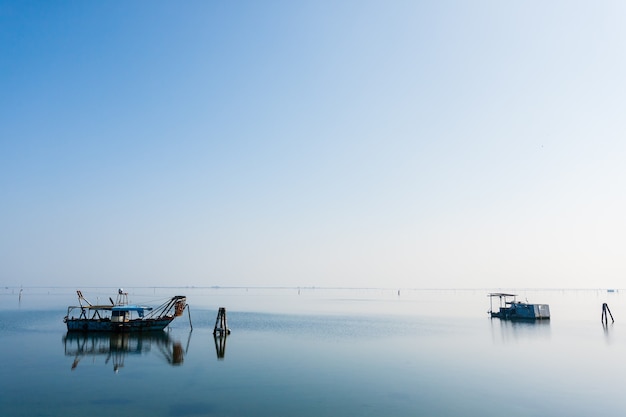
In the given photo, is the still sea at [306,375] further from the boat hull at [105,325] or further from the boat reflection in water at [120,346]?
the boat hull at [105,325]

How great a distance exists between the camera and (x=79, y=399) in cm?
2586

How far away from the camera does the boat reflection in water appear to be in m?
40.7

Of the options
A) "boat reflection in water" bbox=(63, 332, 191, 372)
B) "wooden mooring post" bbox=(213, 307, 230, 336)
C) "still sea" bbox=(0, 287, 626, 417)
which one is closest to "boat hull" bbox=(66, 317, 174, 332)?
"boat reflection in water" bbox=(63, 332, 191, 372)

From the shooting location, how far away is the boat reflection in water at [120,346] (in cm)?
4069

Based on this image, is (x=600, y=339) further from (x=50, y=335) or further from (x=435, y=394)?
(x=50, y=335)

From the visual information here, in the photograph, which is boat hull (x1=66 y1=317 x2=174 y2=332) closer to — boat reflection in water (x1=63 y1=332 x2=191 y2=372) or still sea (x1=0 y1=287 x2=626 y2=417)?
boat reflection in water (x1=63 y1=332 x2=191 y2=372)

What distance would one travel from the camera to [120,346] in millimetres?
48438

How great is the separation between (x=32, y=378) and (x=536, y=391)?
35470mm

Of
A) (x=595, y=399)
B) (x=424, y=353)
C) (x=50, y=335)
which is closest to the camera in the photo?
(x=595, y=399)

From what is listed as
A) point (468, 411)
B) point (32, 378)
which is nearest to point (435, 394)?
point (468, 411)

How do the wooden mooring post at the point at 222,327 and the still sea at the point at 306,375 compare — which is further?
the wooden mooring post at the point at 222,327

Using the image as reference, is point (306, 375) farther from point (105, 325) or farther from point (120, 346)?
point (105, 325)

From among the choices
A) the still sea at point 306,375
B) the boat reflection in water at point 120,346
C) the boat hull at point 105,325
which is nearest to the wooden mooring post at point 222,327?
the still sea at point 306,375

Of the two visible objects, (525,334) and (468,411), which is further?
(525,334)
